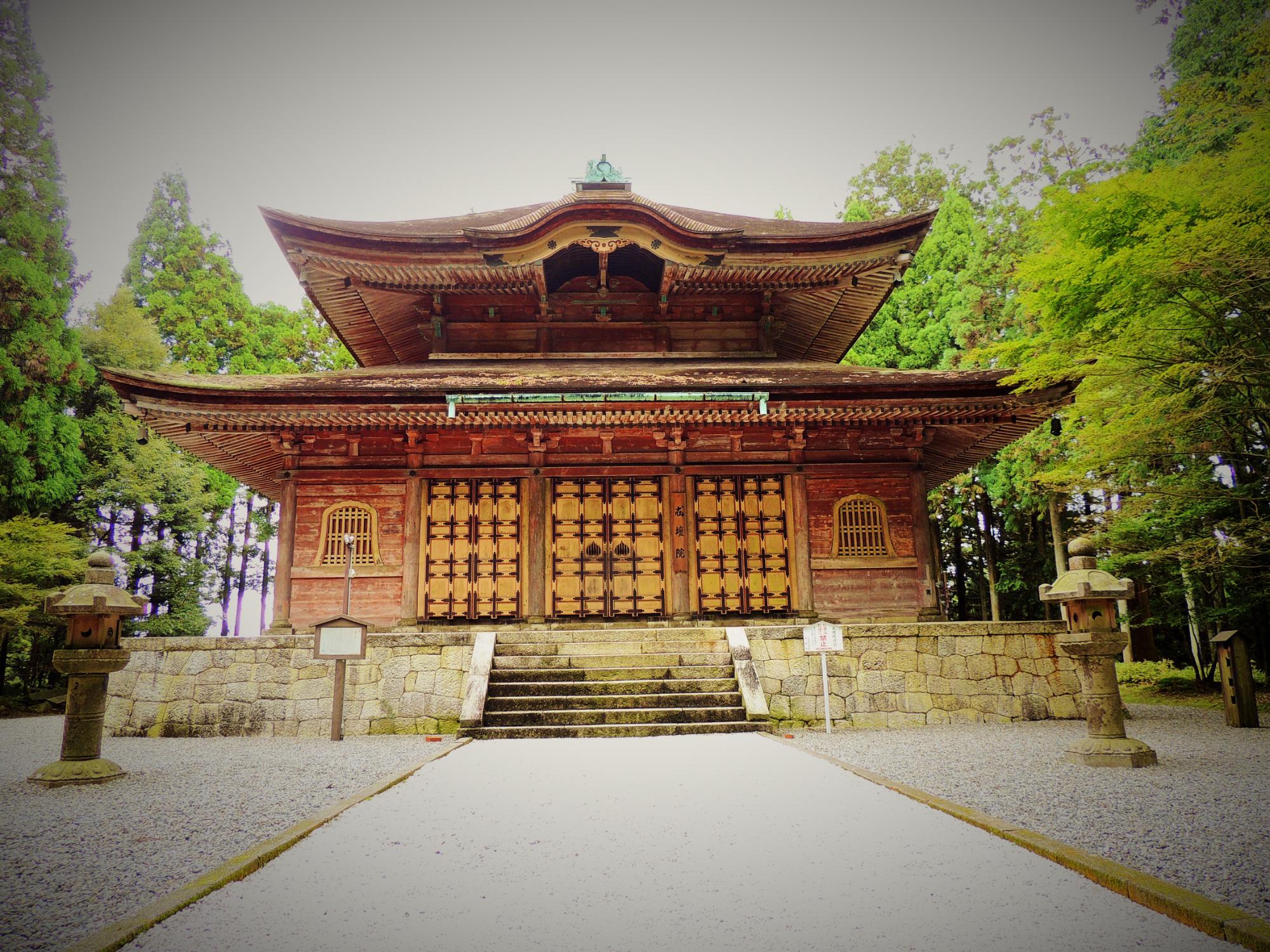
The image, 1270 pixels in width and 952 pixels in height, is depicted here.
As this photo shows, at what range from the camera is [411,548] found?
1230 centimetres

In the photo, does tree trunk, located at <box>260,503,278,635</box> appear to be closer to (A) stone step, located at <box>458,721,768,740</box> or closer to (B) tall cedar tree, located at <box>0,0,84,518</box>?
(B) tall cedar tree, located at <box>0,0,84,518</box>

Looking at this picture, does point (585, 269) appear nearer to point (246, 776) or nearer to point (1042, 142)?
point (246, 776)

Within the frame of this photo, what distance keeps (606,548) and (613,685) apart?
12.1 feet

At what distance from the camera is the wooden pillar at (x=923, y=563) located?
484 inches

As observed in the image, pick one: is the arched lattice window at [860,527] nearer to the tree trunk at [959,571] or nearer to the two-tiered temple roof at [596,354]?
the two-tiered temple roof at [596,354]

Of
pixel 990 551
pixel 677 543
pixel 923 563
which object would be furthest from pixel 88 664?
pixel 990 551

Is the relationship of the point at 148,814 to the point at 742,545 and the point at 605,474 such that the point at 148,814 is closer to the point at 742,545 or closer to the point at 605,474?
the point at 605,474

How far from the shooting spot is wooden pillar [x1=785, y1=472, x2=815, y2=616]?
1227cm

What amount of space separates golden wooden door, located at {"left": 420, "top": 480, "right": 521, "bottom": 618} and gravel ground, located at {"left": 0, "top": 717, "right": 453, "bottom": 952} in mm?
3457

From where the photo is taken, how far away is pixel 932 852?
13.0ft

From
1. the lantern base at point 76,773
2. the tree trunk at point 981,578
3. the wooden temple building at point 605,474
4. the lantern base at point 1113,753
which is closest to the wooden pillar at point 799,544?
the wooden temple building at point 605,474

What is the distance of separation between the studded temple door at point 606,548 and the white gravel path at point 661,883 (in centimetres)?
683

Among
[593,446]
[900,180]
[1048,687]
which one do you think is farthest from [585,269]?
[900,180]

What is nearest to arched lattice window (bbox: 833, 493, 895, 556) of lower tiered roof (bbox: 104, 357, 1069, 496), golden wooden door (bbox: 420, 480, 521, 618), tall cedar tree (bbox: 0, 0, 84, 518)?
lower tiered roof (bbox: 104, 357, 1069, 496)
